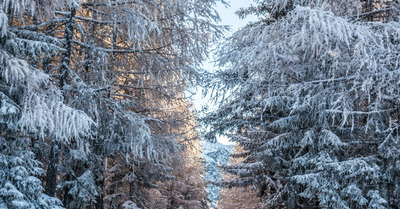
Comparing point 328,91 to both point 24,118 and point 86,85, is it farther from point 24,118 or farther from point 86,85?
point 24,118

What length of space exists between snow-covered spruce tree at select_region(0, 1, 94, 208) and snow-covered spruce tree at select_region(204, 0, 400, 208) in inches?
122

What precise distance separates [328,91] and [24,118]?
502cm

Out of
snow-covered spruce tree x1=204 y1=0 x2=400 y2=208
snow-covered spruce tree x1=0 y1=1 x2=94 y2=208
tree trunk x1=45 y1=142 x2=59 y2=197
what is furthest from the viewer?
tree trunk x1=45 y1=142 x2=59 y2=197

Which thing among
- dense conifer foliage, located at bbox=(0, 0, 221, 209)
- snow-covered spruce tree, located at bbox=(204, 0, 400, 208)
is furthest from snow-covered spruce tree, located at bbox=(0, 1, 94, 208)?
snow-covered spruce tree, located at bbox=(204, 0, 400, 208)

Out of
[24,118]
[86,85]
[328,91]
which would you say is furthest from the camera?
[86,85]

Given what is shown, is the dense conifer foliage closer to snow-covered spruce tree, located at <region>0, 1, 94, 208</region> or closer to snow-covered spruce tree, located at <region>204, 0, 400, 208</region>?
snow-covered spruce tree, located at <region>0, 1, 94, 208</region>

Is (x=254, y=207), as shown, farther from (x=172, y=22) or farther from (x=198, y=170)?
(x=172, y=22)

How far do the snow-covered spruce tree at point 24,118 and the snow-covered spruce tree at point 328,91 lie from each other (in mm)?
3088

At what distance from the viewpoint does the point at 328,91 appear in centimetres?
537

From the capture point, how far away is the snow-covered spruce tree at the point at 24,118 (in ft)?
15.7

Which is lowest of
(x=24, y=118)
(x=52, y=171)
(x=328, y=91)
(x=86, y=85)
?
(x=52, y=171)

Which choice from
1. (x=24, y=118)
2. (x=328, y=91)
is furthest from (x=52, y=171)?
(x=328, y=91)

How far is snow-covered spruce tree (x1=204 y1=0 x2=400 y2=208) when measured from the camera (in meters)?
4.40

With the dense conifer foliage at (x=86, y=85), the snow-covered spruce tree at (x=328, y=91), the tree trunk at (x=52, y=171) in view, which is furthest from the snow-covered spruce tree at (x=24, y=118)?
the snow-covered spruce tree at (x=328, y=91)
